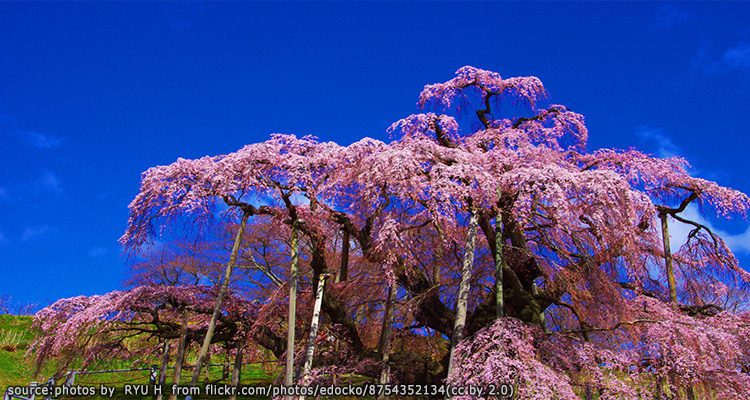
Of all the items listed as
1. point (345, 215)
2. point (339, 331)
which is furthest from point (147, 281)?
point (345, 215)

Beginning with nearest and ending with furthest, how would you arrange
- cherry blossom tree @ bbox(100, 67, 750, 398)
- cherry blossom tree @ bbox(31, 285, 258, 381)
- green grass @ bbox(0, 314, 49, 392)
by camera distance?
cherry blossom tree @ bbox(100, 67, 750, 398)
cherry blossom tree @ bbox(31, 285, 258, 381)
green grass @ bbox(0, 314, 49, 392)

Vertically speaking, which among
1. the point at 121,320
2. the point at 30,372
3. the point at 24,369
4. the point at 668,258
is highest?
the point at 668,258

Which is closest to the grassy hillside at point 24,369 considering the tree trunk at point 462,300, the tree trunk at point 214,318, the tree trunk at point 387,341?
the tree trunk at point 214,318

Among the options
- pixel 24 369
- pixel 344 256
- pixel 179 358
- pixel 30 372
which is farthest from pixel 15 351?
pixel 344 256

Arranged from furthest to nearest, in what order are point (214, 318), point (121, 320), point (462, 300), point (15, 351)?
point (15, 351) → point (121, 320) → point (214, 318) → point (462, 300)

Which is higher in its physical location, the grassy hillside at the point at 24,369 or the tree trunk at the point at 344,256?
the tree trunk at the point at 344,256

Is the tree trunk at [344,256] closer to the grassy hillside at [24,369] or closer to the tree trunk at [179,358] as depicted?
the tree trunk at [179,358]

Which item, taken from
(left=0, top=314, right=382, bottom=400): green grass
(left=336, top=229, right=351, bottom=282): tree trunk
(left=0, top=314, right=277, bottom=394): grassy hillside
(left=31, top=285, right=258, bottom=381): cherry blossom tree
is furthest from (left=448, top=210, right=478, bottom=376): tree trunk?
(left=0, top=314, right=277, bottom=394): grassy hillside

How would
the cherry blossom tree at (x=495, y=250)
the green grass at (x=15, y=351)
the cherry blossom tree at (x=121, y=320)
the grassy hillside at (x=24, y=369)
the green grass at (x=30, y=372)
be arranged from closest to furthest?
the cherry blossom tree at (x=495, y=250) → the cherry blossom tree at (x=121, y=320) → the green grass at (x=30, y=372) → the green grass at (x=15, y=351) → the grassy hillside at (x=24, y=369)

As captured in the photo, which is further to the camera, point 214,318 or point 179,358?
point 179,358

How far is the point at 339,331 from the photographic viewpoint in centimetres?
1406

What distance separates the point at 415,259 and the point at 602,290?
414 centimetres

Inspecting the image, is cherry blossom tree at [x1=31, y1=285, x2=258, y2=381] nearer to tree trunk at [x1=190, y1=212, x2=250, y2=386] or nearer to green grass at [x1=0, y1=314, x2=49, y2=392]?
tree trunk at [x1=190, y1=212, x2=250, y2=386]

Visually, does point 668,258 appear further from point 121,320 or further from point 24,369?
point 24,369
